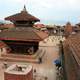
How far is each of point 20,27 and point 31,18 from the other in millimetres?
1367

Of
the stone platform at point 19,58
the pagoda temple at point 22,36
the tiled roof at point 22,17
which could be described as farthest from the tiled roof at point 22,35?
the stone platform at point 19,58

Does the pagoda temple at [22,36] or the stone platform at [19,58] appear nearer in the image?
the stone platform at [19,58]

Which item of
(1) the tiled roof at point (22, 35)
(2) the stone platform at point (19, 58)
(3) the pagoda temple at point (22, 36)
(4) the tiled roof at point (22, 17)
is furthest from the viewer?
(4) the tiled roof at point (22, 17)

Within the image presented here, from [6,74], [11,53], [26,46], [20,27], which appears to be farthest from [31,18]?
[6,74]

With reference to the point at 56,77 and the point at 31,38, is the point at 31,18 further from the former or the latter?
the point at 56,77

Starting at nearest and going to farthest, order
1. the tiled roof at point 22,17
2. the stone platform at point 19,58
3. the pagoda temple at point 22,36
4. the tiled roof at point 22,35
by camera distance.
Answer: the stone platform at point 19,58
the tiled roof at point 22,35
the pagoda temple at point 22,36
the tiled roof at point 22,17

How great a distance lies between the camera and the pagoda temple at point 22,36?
15203 millimetres

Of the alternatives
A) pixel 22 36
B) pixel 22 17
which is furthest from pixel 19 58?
pixel 22 17

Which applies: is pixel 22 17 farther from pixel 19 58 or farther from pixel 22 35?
pixel 19 58

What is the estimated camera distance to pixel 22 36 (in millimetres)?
15219

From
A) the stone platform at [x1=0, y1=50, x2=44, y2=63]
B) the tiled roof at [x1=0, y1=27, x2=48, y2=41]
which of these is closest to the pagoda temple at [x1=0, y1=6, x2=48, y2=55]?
the tiled roof at [x1=0, y1=27, x2=48, y2=41]

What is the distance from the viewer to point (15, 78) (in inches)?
A: 211

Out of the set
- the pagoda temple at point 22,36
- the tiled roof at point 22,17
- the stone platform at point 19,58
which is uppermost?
the tiled roof at point 22,17

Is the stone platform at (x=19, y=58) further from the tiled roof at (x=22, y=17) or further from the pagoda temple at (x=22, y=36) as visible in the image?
the tiled roof at (x=22, y=17)
